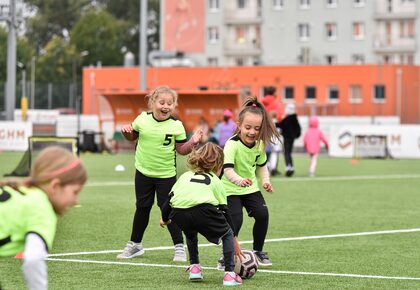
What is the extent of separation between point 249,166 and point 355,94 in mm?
66738

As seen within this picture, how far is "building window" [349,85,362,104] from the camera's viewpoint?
7591cm

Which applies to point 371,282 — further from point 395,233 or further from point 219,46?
point 219,46

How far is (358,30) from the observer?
9081cm

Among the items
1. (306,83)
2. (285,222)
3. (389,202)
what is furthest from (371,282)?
(306,83)

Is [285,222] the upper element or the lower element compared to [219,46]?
lower

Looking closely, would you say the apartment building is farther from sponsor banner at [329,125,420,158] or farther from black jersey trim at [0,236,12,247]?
black jersey trim at [0,236,12,247]

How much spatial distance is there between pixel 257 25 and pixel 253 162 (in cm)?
8526

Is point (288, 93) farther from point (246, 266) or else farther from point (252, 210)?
point (246, 266)

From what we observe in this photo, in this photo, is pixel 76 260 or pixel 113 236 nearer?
pixel 76 260

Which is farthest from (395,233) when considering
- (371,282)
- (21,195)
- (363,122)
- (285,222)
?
(363,122)

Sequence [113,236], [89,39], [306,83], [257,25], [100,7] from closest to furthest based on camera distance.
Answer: [113,236], [306,83], [257,25], [89,39], [100,7]

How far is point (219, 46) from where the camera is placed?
96562 mm

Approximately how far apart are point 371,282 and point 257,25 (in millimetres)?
86173

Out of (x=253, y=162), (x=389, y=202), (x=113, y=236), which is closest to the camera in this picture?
(x=253, y=162)
